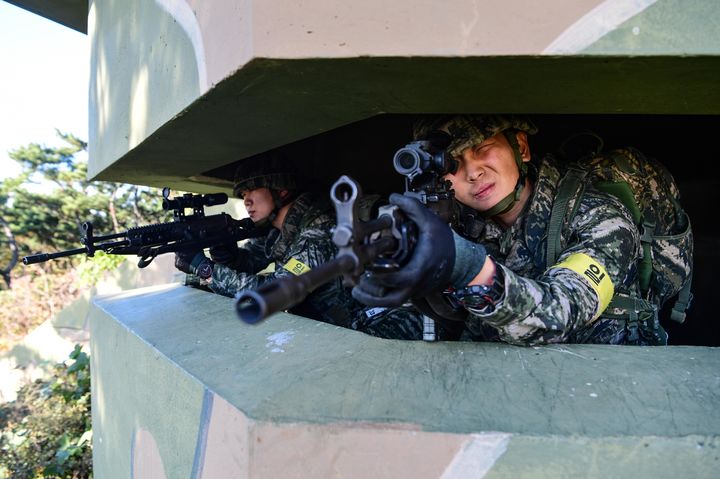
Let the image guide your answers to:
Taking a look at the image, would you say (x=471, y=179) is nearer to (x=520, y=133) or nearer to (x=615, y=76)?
(x=520, y=133)

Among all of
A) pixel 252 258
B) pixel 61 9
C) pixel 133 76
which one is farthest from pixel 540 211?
pixel 61 9

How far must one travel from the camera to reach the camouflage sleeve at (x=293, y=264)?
2.84 metres

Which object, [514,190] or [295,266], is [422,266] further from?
[295,266]

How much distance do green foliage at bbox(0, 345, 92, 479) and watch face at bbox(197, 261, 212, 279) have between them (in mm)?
2439

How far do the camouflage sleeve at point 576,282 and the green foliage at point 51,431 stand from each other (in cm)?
444

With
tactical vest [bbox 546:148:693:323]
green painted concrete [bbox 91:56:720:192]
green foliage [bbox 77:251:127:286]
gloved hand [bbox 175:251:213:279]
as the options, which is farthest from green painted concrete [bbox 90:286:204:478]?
green foliage [bbox 77:251:127:286]

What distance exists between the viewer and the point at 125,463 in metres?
2.31

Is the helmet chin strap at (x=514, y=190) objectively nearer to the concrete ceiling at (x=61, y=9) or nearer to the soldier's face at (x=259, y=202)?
the soldier's face at (x=259, y=202)

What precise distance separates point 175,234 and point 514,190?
2295 mm

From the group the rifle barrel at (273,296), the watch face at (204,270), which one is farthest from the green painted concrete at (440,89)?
the watch face at (204,270)

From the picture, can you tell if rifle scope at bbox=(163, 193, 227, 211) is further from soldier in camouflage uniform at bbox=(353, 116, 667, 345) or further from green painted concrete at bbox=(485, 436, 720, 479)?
green painted concrete at bbox=(485, 436, 720, 479)

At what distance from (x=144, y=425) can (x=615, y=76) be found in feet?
6.48

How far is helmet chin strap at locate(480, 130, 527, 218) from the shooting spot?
1.99 meters

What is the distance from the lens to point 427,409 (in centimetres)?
122
